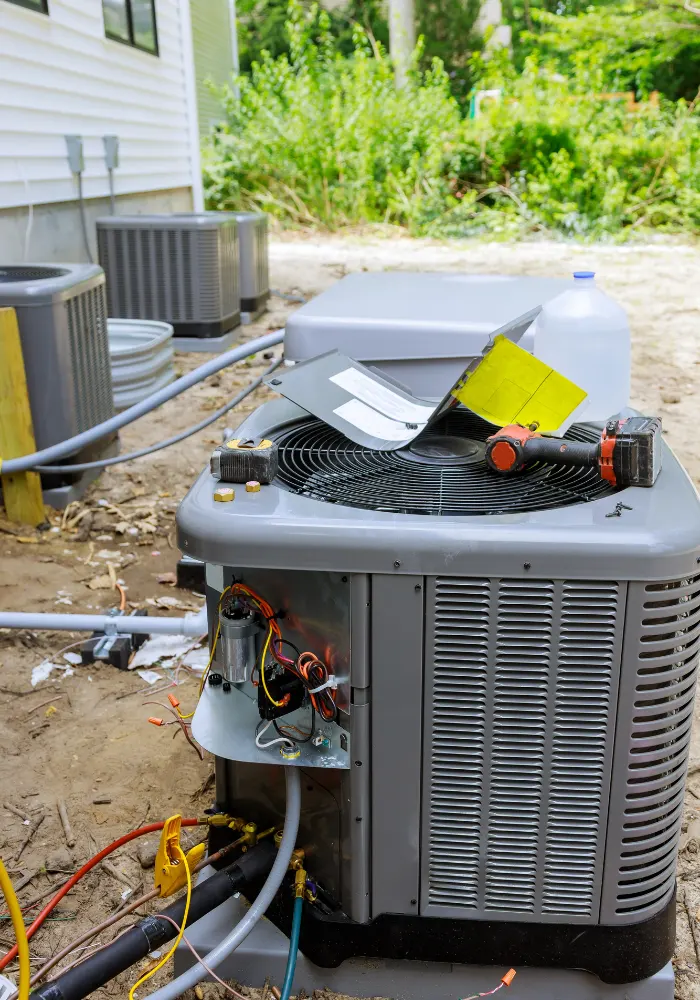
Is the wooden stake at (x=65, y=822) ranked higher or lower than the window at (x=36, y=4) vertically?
lower

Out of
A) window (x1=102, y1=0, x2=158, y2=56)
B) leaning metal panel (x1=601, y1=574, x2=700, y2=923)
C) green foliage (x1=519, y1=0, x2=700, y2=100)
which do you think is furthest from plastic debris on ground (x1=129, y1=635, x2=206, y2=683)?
green foliage (x1=519, y1=0, x2=700, y2=100)

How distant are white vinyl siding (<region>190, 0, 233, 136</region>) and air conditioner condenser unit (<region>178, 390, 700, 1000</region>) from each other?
13.4m

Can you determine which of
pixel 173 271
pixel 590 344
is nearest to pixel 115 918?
pixel 590 344

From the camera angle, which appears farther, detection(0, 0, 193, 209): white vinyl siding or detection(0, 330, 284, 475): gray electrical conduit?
detection(0, 0, 193, 209): white vinyl siding

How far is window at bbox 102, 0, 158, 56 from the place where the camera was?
6273mm

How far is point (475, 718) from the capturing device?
4.05ft

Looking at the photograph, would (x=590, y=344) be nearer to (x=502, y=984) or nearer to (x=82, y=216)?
(x=502, y=984)

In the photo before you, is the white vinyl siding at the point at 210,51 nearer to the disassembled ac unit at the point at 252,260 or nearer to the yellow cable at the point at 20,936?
the disassembled ac unit at the point at 252,260

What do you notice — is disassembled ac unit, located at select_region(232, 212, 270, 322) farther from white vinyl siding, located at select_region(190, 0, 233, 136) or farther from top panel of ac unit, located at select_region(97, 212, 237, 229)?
white vinyl siding, located at select_region(190, 0, 233, 136)

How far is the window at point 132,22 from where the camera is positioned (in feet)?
20.6

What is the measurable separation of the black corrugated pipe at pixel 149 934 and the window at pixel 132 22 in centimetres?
633

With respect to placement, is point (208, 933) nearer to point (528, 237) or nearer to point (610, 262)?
point (610, 262)

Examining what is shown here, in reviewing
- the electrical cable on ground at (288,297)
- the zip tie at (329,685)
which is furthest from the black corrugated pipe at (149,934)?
the electrical cable on ground at (288,297)

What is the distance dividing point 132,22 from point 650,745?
7.16 metres
